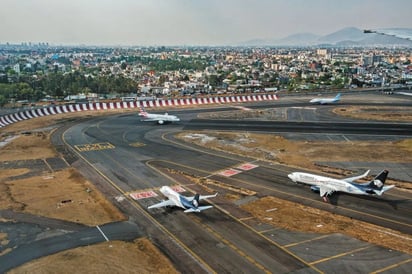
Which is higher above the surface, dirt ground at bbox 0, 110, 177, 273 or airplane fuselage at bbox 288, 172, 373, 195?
dirt ground at bbox 0, 110, 177, 273

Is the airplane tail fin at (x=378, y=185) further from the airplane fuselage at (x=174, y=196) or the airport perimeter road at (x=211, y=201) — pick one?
the airplane fuselage at (x=174, y=196)

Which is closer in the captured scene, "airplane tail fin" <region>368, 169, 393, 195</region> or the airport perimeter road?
the airport perimeter road

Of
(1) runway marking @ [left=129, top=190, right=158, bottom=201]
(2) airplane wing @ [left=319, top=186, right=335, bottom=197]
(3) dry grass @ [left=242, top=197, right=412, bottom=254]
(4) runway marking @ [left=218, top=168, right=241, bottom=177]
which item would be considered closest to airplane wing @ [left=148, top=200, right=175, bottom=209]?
(1) runway marking @ [left=129, top=190, right=158, bottom=201]

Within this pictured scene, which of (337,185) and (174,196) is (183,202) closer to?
(174,196)

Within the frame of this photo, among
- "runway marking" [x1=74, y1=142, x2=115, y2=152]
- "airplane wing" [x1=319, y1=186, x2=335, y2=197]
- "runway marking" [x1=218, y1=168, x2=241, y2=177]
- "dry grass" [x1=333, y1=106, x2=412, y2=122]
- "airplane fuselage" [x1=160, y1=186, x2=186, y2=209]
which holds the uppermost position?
"airplane fuselage" [x1=160, y1=186, x2=186, y2=209]

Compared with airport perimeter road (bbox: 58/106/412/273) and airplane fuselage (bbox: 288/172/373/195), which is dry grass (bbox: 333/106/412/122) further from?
airplane fuselage (bbox: 288/172/373/195)

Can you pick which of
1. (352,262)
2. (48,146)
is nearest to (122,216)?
(352,262)

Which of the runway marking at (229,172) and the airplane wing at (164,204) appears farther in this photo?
the runway marking at (229,172)

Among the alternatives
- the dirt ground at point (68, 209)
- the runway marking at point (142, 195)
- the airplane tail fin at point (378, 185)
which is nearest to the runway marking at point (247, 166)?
the runway marking at point (142, 195)
